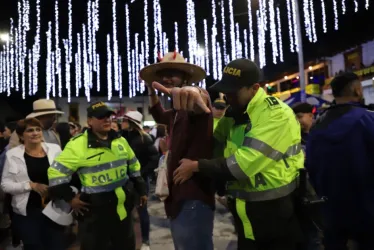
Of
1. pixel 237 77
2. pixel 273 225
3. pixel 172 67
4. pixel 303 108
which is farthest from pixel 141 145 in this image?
pixel 273 225

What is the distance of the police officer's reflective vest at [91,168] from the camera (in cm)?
351

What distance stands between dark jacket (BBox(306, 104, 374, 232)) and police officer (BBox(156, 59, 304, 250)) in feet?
2.13

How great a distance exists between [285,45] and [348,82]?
21566 millimetres

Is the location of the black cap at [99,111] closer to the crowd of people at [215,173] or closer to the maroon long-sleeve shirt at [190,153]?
the crowd of people at [215,173]

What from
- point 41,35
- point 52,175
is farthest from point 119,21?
point 52,175

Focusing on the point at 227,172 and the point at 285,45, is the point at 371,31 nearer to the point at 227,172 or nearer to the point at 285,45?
the point at 285,45

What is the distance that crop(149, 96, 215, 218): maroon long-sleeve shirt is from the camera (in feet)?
7.61

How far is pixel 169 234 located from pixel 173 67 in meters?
4.28

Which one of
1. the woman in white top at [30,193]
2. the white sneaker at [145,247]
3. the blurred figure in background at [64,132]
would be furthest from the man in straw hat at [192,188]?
the blurred figure in background at [64,132]

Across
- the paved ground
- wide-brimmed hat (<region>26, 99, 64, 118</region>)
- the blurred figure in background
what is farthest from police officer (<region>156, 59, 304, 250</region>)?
the blurred figure in background

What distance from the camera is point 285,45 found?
23.3m

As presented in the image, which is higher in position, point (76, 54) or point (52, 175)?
point (76, 54)

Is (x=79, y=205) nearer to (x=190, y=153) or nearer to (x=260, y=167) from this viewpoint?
(x=190, y=153)

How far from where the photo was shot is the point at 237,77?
2266mm
